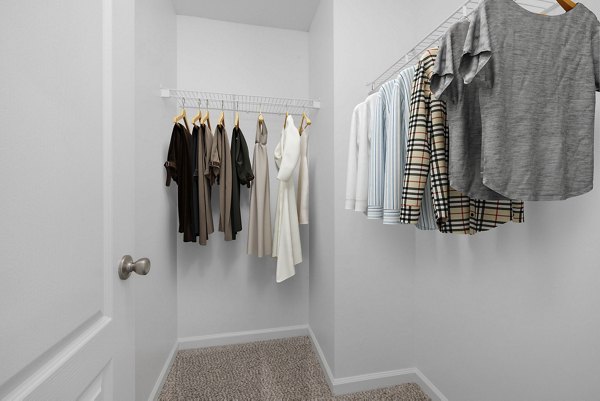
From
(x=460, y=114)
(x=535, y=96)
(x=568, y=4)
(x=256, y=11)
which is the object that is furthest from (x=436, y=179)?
(x=256, y=11)

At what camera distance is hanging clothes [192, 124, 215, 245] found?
165cm

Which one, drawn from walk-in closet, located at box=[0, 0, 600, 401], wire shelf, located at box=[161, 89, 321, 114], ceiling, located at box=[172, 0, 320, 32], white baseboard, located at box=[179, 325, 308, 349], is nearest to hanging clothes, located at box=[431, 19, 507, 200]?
walk-in closet, located at box=[0, 0, 600, 401]

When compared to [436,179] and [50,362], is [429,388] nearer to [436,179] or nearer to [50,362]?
[436,179]

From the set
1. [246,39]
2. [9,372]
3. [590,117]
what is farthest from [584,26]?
[246,39]

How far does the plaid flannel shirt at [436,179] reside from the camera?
2.76ft

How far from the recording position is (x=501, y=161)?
695mm

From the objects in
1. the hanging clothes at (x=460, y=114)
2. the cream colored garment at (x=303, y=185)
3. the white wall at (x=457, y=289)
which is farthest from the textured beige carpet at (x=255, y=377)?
the hanging clothes at (x=460, y=114)

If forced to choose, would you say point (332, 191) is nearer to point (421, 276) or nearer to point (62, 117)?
point (421, 276)

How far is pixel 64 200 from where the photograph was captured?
1.64ft

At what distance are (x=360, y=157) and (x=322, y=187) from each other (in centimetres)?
56

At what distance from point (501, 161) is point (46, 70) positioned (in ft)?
3.39

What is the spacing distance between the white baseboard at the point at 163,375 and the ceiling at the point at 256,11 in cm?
244

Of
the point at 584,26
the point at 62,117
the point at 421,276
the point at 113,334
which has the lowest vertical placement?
the point at 421,276

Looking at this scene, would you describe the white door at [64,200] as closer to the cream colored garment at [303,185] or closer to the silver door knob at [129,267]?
the silver door knob at [129,267]
